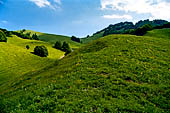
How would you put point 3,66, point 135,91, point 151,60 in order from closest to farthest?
point 135,91
point 151,60
point 3,66

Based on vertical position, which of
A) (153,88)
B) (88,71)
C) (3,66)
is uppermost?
(88,71)

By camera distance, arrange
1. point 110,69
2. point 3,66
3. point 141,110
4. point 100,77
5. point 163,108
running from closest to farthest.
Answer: point 141,110 → point 163,108 → point 100,77 → point 110,69 → point 3,66

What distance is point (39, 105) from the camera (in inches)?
369

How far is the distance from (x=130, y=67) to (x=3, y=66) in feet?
164

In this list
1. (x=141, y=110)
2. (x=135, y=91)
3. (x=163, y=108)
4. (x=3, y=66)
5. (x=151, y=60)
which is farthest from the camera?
(x=3, y=66)

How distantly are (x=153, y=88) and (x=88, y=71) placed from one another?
7618 mm

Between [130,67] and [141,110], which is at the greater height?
[130,67]

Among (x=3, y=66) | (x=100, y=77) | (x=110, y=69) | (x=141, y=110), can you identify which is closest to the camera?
(x=141, y=110)

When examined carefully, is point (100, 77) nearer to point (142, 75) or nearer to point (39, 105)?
point (142, 75)

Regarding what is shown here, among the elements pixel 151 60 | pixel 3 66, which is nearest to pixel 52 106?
pixel 151 60

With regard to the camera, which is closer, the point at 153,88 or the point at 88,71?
the point at 153,88

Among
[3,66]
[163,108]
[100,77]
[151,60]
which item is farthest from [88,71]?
[3,66]

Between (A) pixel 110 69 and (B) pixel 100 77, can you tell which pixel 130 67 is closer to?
(A) pixel 110 69

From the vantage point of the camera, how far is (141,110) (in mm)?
8648
